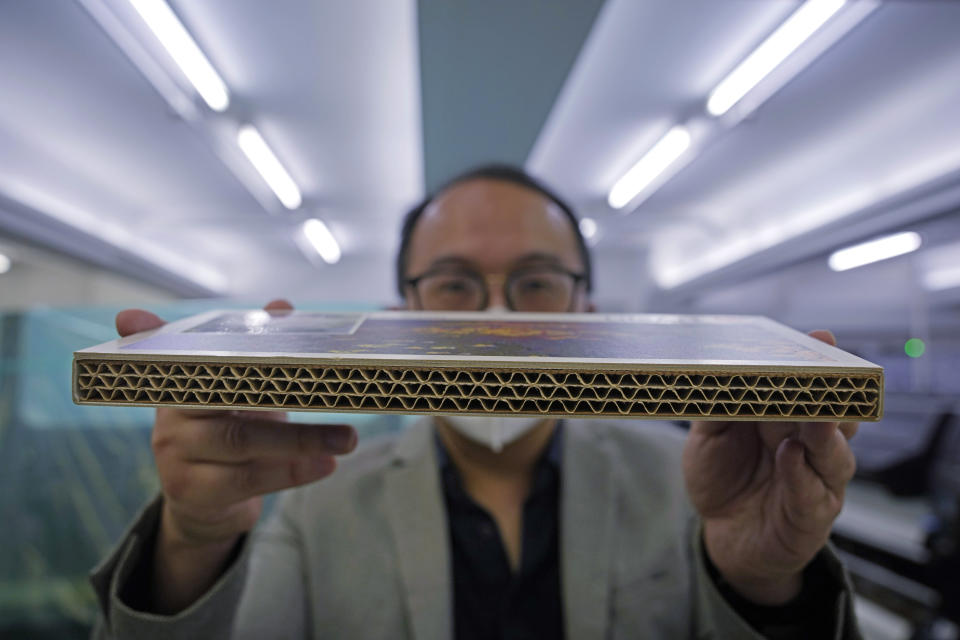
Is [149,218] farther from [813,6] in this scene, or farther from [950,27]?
[950,27]

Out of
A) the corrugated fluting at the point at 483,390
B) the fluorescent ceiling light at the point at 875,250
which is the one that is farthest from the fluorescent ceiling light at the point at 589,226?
the corrugated fluting at the point at 483,390

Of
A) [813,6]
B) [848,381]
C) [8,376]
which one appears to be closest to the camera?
[848,381]

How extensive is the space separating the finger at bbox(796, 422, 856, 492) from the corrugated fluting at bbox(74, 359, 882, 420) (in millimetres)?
134

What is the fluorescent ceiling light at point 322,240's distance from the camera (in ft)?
14.6

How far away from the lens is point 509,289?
3.43 ft

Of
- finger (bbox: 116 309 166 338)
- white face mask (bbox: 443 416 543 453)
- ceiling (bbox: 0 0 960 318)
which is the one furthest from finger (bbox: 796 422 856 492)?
ceiling (bbox: 0 0 960 318)

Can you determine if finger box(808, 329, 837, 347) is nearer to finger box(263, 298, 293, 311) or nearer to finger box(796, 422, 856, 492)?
Answer: finger box(796, 422, 856, 492)

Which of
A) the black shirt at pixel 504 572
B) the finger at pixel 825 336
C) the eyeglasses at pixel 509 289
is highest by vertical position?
the eyeglasses at pixel 509 289

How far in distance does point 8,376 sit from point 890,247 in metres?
4.63

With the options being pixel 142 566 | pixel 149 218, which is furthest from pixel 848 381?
pixel 149 218

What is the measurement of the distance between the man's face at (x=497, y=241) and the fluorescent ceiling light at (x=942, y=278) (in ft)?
13.4

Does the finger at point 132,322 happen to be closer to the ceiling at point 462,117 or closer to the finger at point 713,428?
the finger at point 713,428

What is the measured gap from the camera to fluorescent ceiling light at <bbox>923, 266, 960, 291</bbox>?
3.70 metres

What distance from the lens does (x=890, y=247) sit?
270 centimetres
